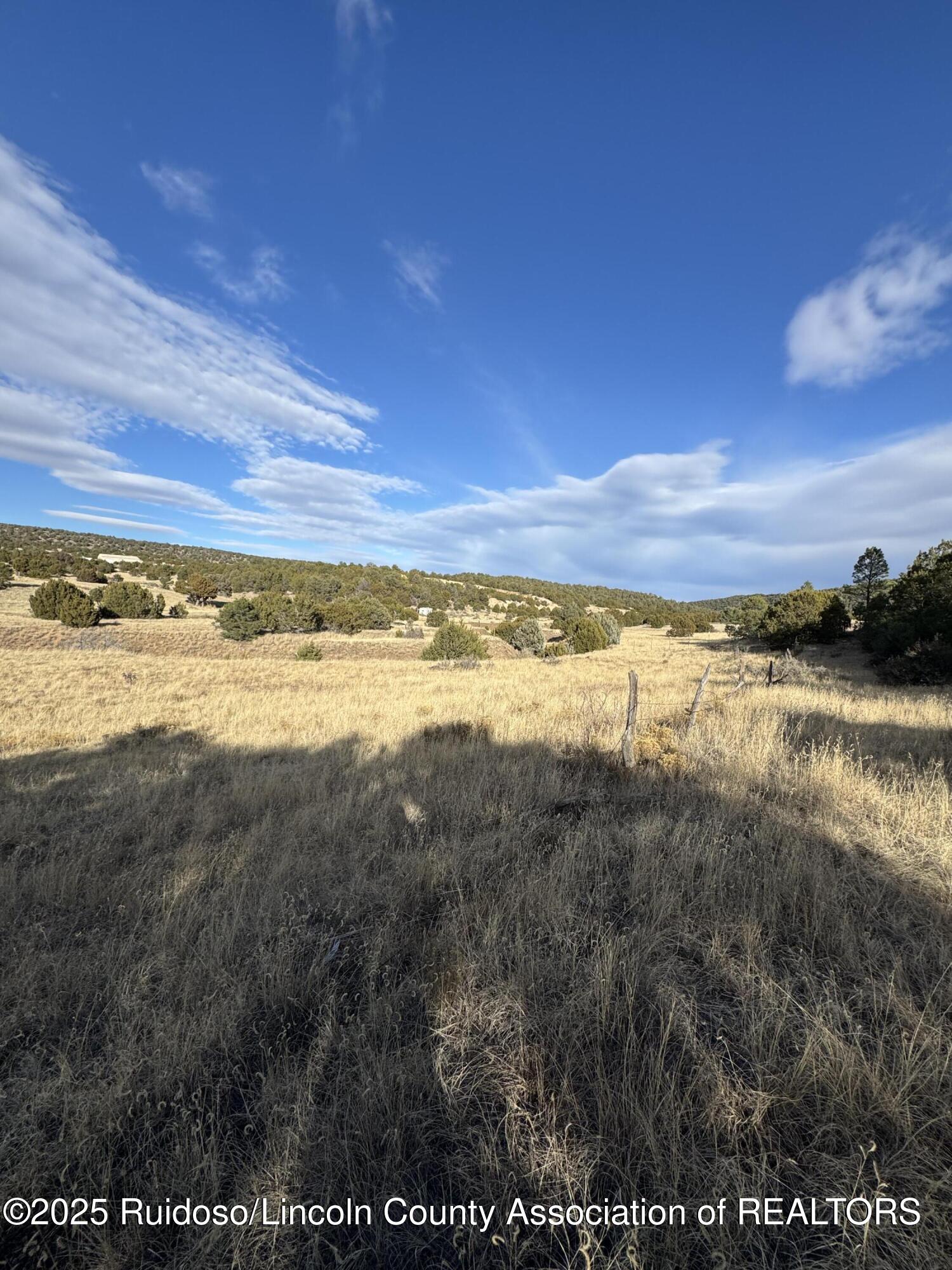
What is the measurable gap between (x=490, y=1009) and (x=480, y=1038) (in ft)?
0.50

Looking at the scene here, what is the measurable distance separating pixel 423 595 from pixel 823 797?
227 feet

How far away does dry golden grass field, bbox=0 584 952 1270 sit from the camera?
1708 mm

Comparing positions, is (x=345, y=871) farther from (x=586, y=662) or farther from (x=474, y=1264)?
(x=586, y=662)

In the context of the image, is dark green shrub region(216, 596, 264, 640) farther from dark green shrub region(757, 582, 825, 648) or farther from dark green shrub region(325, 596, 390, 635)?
dark green shrub region(757, 582, 825, 648)

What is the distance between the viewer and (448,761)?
7.52m

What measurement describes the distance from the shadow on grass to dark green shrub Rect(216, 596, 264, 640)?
33366 millimetres

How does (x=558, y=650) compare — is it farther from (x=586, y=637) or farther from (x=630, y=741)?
(x=630, y=741)

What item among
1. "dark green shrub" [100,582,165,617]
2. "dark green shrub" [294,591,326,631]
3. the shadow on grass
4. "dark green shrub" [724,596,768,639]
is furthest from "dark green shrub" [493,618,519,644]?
the shadow on grass

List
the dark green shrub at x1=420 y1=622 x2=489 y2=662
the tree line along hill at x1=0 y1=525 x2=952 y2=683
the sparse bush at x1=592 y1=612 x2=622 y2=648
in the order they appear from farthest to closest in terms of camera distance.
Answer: the sparse bush at x1=592 y1=612 x2=622 y2=648 < the dark green shrub at x1=420 y1=622 x2=489 y2=662 < the tree line along hill at x1=0 y1=525 x2=952 y2=683

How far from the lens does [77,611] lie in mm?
32656

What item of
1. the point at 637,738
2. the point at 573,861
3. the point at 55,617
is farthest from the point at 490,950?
the point at 55,617

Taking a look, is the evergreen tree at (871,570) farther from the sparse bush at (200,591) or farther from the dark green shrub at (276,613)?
the sparse bush at (200,591)

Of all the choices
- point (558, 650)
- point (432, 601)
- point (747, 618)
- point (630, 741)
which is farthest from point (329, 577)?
point (630, 741)

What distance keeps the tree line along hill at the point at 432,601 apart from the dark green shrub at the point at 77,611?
0.07 metres
